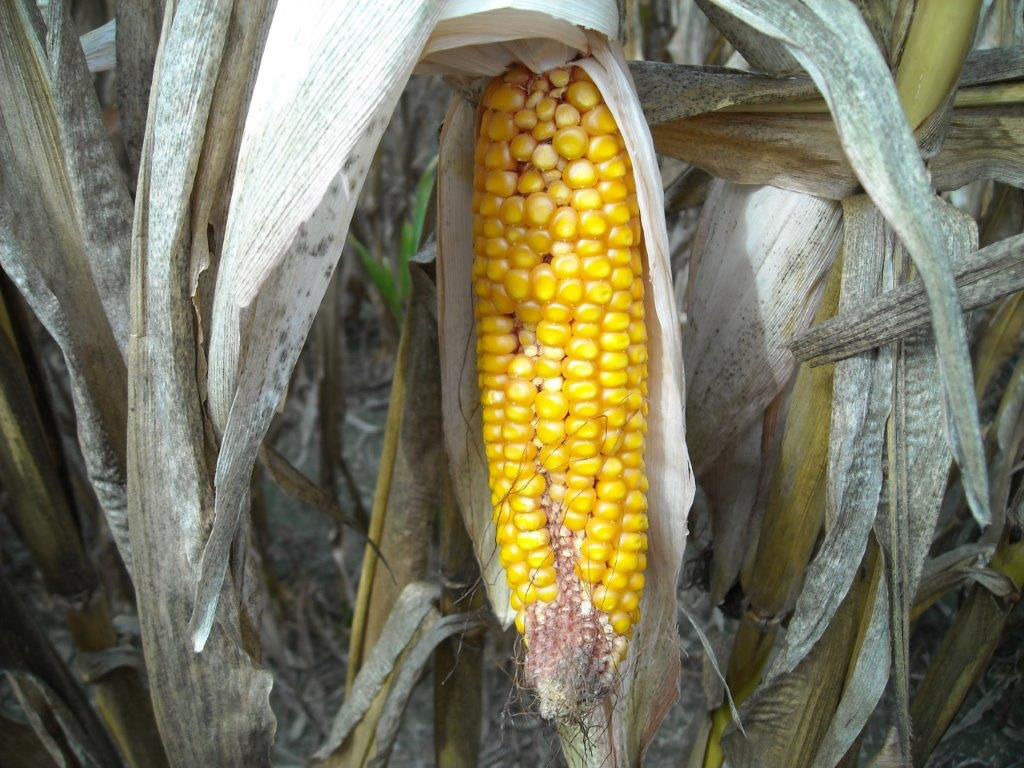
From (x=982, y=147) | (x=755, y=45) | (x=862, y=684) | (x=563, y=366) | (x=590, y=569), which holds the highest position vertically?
(x=755, y=45)

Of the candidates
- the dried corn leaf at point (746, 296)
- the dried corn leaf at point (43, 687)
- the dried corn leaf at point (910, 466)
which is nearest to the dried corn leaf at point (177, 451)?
the dried corn leaf at point (43, 687)

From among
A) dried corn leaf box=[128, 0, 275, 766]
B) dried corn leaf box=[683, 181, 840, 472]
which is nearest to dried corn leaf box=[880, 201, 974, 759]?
dried corn leaf box=[683, 181, 840, 472]

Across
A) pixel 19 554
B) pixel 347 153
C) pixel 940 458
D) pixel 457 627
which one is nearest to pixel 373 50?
pixel 347 153

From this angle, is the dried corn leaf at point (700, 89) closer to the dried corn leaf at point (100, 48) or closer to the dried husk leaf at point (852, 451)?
the dried husk leaf at point (852, 451)

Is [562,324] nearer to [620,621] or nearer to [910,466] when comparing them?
[620,621]

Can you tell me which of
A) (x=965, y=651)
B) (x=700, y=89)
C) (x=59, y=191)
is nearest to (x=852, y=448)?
(x=700, y=89)

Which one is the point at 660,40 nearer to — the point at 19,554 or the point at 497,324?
the point at 497,324
